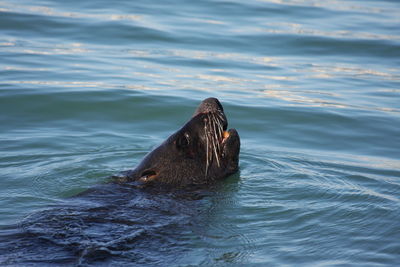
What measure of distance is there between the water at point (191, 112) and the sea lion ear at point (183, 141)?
564 millimetres

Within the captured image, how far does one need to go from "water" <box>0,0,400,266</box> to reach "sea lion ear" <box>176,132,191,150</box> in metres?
0.56

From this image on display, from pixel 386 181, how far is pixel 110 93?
5084mm

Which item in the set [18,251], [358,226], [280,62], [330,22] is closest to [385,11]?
[330,22]

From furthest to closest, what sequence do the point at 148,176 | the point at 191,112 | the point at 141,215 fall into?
the point at 191,112
the point at 148,176
the point at 141,215

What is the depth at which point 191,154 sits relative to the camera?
7305mm

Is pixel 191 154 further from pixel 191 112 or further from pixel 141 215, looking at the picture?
pixel 191 112

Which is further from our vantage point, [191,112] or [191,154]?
[191,112]

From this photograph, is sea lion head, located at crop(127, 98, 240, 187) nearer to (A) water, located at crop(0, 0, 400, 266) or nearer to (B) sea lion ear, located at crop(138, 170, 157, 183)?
(B) sea lion ear, located at crop(138, 170, 157, 183)

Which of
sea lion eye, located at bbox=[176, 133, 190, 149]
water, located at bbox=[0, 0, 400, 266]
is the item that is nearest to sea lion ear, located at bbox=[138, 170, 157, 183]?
water, located at bbox=[0, 0, 400, 266]

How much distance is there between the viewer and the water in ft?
20.2

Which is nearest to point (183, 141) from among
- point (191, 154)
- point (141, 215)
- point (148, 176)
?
point (191, 154)

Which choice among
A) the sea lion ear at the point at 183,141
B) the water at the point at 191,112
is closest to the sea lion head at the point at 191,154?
the sea lion ear at the point at 183,141

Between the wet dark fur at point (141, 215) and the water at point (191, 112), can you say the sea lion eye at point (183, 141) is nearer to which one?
the wet dark fur at point (141, 215)

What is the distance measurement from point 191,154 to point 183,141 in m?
0.16
